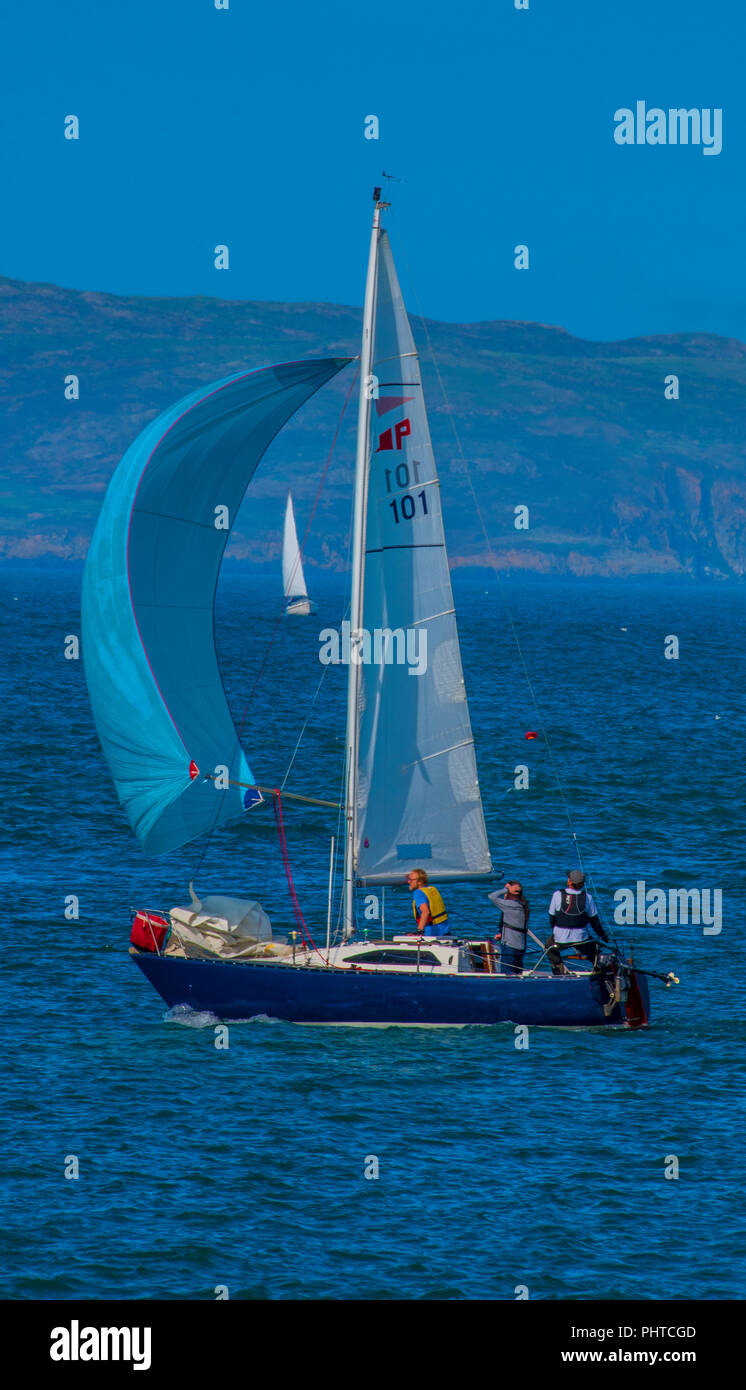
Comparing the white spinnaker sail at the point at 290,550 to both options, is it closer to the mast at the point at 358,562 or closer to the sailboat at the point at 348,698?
the sailboat at the point at 348,698

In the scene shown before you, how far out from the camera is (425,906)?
99.7 ft

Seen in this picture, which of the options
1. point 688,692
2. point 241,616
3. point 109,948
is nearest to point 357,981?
point 109,948

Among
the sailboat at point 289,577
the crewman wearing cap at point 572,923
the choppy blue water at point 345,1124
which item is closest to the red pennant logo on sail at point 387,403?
the crewman wearing cap at point 572,923

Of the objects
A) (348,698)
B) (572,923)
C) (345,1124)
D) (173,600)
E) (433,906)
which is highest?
(173,600)

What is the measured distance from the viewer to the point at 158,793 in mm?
28672

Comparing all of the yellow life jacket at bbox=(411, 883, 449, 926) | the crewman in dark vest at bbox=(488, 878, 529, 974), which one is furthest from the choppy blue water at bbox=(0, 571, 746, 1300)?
the yellow life jacket at bbox=(411, 883, 449, 926)

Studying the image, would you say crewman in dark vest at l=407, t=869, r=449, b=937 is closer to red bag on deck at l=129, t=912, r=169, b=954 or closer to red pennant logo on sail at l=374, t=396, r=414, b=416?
red bag on deck at l=129, t=912, r=169, b=954

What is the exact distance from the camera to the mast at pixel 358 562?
28781 mm

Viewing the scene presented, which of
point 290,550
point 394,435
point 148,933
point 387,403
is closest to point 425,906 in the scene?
point 148,933

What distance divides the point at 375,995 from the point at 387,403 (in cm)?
925

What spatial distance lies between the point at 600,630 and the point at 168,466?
420 feet

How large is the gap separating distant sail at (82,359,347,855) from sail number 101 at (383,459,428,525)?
6.20ft

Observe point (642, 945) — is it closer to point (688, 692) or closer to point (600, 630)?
point (688, 692)

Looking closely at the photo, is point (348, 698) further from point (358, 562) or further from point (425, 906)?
point (425, 906)
